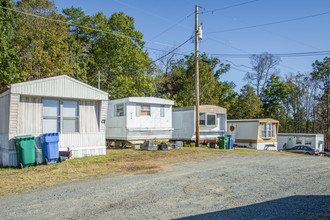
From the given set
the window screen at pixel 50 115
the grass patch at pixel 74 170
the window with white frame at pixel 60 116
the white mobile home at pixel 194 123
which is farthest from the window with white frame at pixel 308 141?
the window screen at pixel 50 115

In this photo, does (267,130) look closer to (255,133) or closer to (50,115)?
(255,133)

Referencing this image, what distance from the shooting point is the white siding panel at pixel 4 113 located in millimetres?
10484

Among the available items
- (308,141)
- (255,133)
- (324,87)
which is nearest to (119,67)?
(255,133)

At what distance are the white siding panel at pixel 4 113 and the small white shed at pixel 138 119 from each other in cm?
645

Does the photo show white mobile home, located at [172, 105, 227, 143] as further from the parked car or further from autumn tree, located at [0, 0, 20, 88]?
autumn tree, located at [0, 0, 20, 88]

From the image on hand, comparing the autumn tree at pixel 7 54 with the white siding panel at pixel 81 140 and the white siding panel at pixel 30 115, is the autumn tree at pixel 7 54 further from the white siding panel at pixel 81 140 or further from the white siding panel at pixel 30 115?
the white siding panel at pixel 81 140

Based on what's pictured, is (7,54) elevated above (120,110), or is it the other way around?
(7,54)

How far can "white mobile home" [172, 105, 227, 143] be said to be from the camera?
62.7 feet

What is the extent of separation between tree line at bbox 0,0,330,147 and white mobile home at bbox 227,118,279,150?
20.4 ft

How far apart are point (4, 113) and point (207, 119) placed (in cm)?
1318

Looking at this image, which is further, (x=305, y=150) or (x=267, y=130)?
(x=267, y=130)

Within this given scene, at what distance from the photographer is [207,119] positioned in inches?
780

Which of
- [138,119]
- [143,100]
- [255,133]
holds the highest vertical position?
[143,100]

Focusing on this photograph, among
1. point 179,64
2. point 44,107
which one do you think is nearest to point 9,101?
point 44,107
